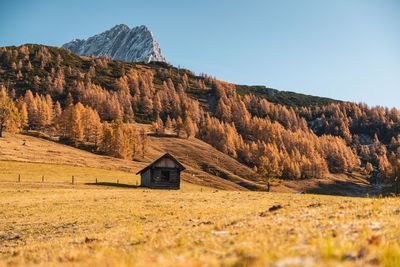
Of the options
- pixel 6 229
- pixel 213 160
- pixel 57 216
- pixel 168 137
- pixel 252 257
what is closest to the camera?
pixel 252 257

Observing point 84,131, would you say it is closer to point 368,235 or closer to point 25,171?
point 25,171

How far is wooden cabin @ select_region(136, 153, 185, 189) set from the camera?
73688 millimetres

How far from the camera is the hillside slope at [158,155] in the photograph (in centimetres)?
9850

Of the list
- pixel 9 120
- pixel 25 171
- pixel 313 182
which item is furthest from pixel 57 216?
Answer: pixel 313 182

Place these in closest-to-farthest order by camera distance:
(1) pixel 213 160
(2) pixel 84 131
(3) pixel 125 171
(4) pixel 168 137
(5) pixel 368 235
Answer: (5) pixel 368 235 → (3) pixel 125 171 → (2) pixel 84 131 → (1) pixel 213 160 → (4) pixel 168 137

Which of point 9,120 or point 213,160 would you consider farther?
point 213,160

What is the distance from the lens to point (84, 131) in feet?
485

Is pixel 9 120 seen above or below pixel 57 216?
above

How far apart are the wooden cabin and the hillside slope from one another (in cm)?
3019

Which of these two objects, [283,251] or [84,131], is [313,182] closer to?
[84,131]

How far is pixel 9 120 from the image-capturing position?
127875mm

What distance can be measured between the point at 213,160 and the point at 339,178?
240ft

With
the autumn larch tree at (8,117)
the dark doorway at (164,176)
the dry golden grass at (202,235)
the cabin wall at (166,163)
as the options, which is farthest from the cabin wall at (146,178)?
the autumn larch tree at (8,117)

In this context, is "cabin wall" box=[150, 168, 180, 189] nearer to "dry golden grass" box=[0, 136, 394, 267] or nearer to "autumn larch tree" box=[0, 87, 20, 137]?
"dry golden grass" box=[0, 136, 394, 267]
